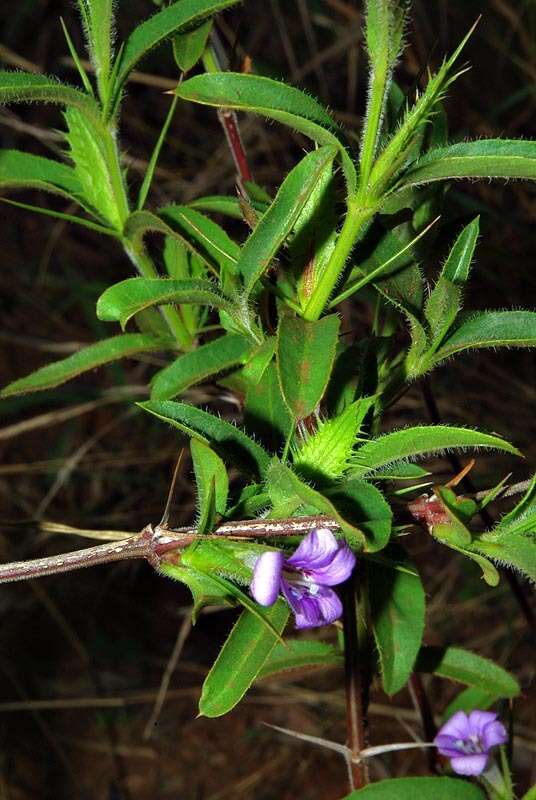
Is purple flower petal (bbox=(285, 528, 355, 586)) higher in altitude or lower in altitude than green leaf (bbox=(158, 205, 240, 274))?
lower

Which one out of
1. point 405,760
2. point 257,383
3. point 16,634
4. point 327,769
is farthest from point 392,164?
point 16,634

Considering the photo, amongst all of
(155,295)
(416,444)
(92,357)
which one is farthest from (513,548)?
(92,357)

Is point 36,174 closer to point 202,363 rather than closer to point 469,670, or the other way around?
point 202,363

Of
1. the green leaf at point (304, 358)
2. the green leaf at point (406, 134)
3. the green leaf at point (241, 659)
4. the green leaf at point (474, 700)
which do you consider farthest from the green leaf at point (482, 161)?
the green leaf at point (474, 700)

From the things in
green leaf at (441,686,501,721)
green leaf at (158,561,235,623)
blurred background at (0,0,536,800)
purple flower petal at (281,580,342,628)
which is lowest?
blurred background at (0,0,536,800)

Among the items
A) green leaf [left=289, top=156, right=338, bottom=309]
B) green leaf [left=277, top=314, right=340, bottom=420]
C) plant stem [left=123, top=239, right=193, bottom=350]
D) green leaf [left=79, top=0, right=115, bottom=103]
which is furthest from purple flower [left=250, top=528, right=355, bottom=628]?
green leaf [left=79, top=0, right=115, bottom=103]

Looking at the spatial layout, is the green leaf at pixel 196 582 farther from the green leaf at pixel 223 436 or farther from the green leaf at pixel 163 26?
the green leaf at pixel 163 26

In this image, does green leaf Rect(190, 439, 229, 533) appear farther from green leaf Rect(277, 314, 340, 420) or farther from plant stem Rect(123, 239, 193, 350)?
plant stem Rect(123, 239, 193, 350)

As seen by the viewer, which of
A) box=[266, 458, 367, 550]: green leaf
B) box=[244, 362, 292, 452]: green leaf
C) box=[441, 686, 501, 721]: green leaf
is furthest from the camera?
box=[441, 686, 501, 721]: green leaf
